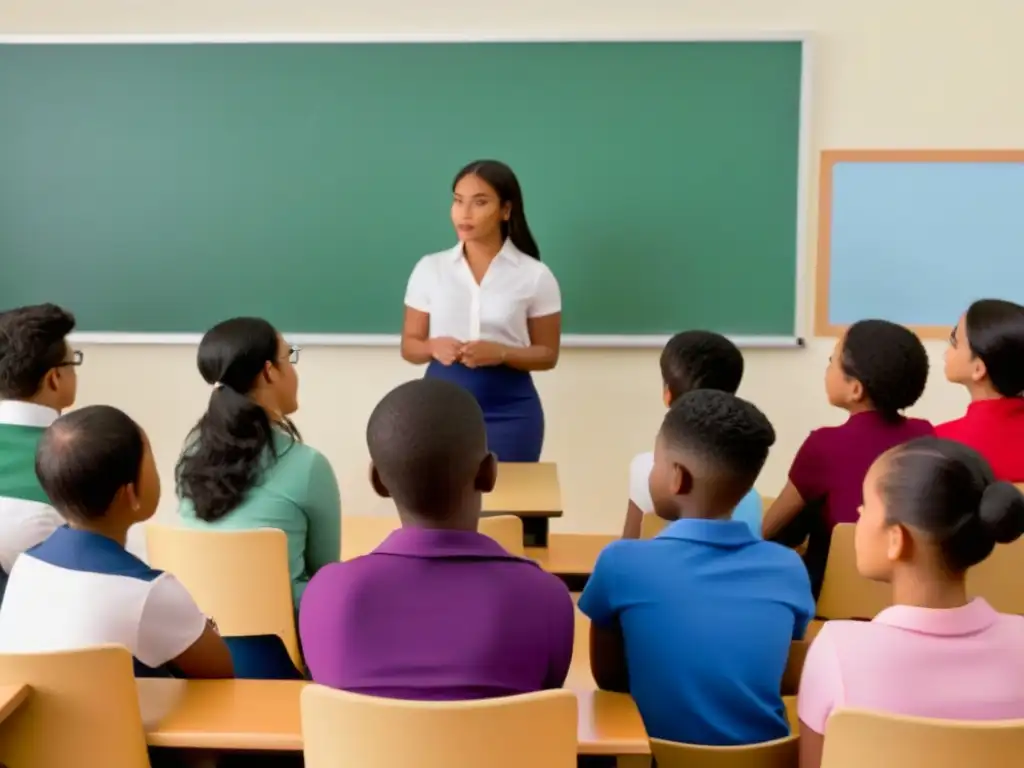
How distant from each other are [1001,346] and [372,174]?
2449mm

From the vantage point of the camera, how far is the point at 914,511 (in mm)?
1496

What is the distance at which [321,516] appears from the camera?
2219mm

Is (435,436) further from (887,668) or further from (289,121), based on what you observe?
(289,121)

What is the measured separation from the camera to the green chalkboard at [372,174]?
398 centimetres

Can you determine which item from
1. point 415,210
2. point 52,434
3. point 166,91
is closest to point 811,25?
point 415,210

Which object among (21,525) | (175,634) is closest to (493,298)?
(21,525)

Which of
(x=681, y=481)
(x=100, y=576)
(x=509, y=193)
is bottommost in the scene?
(x=100, y=576)

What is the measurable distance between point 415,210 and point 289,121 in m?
0.60

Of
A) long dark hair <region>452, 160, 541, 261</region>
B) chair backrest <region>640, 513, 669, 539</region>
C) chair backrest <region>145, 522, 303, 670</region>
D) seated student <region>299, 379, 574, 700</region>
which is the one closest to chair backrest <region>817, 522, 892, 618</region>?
chair backrest <region>640, 513, 669, 539</region>

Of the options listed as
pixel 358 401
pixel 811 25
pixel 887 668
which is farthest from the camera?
pixel 358 401

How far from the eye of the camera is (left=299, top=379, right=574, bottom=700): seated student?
54.7 inches

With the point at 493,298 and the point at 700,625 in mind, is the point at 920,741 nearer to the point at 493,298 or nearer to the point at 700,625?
the point at 700,625

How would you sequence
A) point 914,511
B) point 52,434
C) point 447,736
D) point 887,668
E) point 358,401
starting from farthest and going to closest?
point 358,401 → point 52,434 → point 914,511 → point 887,668 → point 447,736

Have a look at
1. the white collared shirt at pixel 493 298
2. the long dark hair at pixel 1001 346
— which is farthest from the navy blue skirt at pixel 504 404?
the long dark hair at pixel 1001 346
